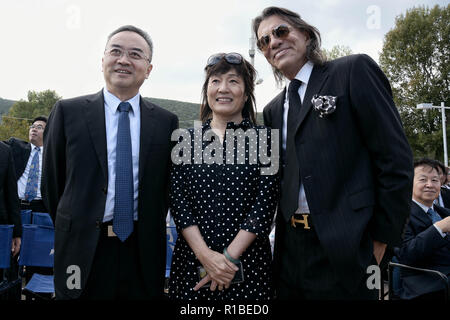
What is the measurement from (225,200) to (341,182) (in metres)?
0.67

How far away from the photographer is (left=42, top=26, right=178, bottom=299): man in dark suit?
198 cm

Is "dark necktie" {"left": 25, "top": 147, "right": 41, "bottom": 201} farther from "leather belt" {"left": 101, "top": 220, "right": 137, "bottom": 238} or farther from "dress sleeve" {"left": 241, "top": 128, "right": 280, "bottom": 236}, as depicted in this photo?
"dress sleeve" {"left": 241, "top": 128, "right": 280, "bottom": 236}

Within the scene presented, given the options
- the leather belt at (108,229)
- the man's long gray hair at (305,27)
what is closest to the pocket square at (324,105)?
the man's long gray hair at (305,27)

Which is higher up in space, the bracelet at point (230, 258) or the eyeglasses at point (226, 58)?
the eyeglasses at point (226, 58)

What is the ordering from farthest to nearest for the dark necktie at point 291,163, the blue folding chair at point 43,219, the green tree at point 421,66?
the green tree at point 421,66, the blue folding chair at point 43,219, the dark necktie at point 291,163

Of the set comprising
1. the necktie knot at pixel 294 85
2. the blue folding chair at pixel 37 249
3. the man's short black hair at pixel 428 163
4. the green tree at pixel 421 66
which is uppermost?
the green tree at pixel 421 66

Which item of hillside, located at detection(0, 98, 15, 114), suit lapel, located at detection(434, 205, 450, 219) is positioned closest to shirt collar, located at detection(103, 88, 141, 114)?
suit lapel, located at detection(434, 205, 450, 219)

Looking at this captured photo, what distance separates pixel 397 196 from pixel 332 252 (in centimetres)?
43

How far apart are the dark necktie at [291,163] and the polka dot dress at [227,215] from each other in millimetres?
112

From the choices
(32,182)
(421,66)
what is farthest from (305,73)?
(421,66)

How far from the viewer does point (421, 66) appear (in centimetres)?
1852

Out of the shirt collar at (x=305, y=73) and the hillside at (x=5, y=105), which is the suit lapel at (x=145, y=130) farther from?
the hillside at (x=5, y=105)

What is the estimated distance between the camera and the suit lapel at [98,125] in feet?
6.73

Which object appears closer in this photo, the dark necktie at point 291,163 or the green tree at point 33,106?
the dark necktie at point 291,163
